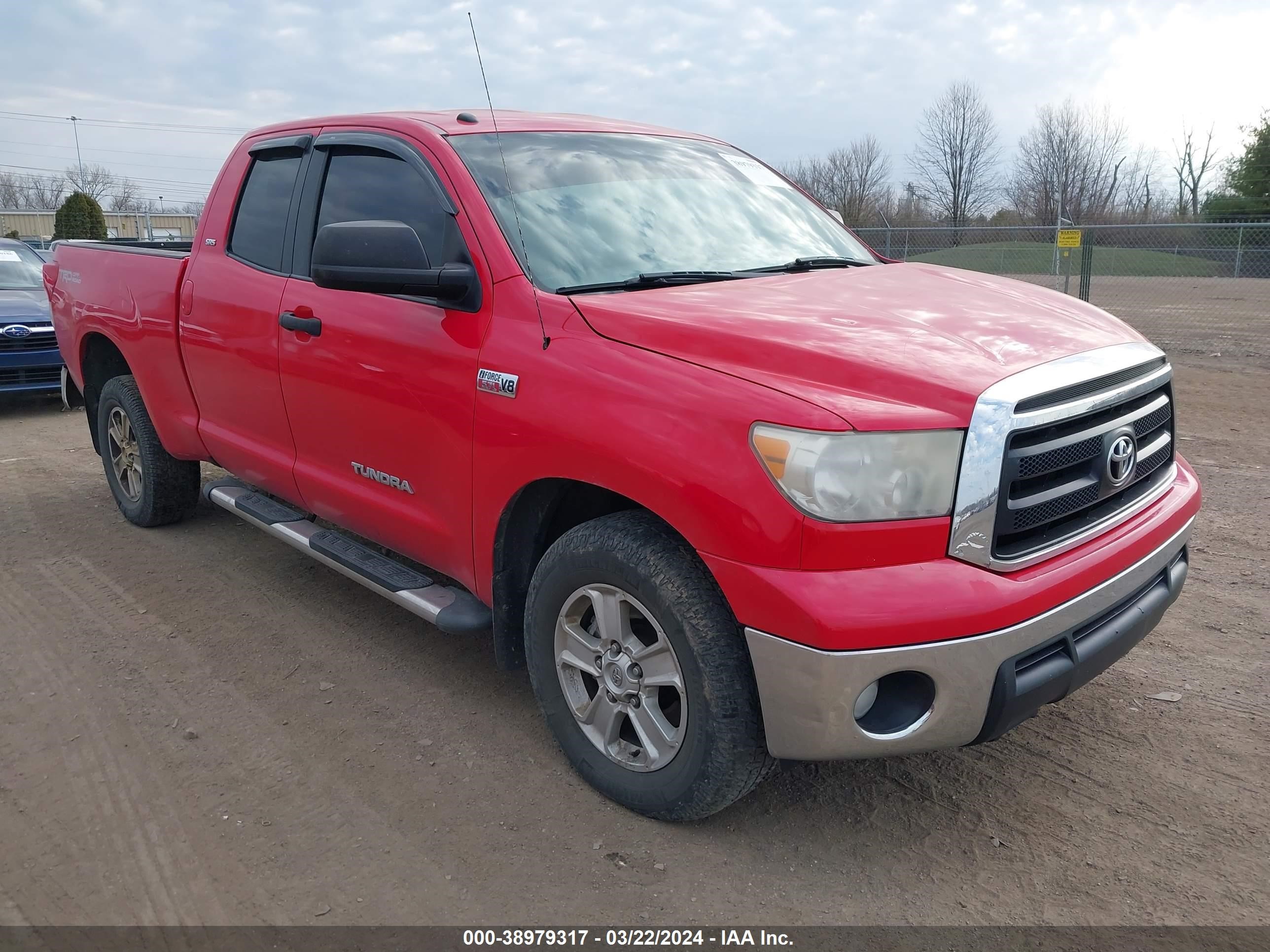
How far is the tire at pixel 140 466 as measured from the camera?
532 cm

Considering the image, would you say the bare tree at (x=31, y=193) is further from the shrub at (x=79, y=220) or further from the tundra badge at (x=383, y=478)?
the tundra badge at (x=383, y=478)

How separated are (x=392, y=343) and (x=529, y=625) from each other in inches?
42.6

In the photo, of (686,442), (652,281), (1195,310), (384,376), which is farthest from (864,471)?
(1195,310)

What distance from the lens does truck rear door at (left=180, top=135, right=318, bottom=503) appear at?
13.3ft

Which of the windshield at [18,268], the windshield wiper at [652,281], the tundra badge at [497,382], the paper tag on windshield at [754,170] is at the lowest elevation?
the tundra badge at [497,382]

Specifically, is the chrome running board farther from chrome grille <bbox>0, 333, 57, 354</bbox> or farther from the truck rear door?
chrome grille <bbox>0, 333, 57, 354</bbox>

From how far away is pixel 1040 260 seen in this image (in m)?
21.4

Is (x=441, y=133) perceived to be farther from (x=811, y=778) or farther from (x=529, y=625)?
(x=811, y=778)

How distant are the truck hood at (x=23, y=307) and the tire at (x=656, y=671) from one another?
8.00 metres

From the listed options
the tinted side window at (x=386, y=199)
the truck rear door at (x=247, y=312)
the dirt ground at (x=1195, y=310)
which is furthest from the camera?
the dirt ground at (x=1195, y=310)

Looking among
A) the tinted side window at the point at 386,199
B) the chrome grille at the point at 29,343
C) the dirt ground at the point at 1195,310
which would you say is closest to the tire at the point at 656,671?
the tinted side window at the point at 386,199

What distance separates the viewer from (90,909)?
255 cm

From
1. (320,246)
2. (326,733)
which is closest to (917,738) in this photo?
(326,733)
